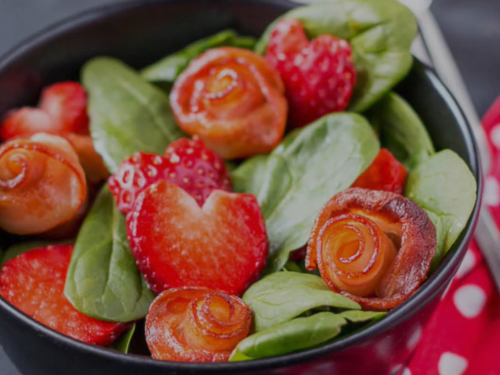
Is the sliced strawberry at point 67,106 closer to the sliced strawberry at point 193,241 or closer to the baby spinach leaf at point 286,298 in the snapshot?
the sliced strawberry at point 193,241

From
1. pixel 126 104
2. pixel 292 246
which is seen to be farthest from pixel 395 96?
pixel 126 104

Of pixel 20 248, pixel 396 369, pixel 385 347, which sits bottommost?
pixel 396 369

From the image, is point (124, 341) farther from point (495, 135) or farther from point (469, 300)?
point (495, 135)

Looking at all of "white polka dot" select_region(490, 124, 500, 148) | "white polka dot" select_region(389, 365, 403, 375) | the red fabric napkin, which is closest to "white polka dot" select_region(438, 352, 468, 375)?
the red fabric napkin

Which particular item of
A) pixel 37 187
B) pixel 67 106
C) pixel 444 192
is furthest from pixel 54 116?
pixel 444 192

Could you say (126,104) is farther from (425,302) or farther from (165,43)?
(425,302)

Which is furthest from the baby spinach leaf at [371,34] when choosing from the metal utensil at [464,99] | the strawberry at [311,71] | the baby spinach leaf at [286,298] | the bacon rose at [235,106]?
the baby spinach leaf at [286,298]
